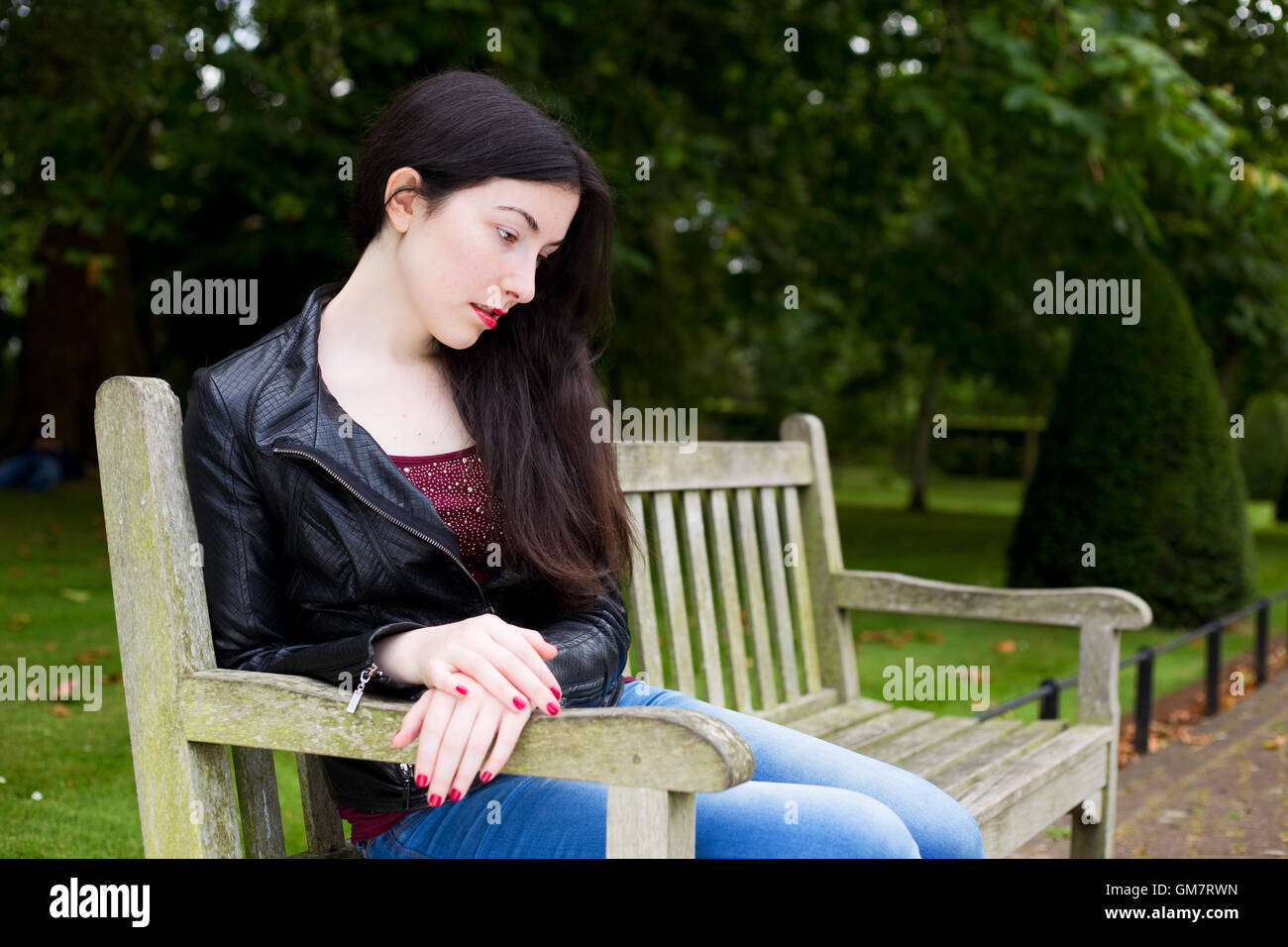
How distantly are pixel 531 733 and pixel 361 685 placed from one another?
287 millimetres

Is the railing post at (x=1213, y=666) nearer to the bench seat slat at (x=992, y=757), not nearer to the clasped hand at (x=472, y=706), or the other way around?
the bench seat slat at (x=992, y=757)

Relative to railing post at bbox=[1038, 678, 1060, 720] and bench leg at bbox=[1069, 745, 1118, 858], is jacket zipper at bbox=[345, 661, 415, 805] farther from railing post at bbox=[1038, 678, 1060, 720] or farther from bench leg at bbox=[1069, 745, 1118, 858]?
railing post at bbox=[1038, 678, 1060, 720]

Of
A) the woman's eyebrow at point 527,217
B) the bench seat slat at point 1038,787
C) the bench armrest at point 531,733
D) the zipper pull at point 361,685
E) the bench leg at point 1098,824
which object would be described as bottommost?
the bench leg at point 1098,824

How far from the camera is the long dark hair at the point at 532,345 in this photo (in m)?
2.06

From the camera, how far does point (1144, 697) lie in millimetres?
5871

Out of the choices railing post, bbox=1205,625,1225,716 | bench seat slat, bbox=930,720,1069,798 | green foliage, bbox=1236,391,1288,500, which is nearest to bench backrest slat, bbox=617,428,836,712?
bench seat slat, bbox=930,720,1069,798

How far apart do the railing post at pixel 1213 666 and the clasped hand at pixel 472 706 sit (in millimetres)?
6085

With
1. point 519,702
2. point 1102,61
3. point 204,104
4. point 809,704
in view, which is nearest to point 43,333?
point 204,104

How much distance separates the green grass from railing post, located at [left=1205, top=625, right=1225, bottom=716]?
0.43 metres

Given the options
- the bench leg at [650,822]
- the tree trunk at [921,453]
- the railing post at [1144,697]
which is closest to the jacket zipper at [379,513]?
the bench leg at [650,822]

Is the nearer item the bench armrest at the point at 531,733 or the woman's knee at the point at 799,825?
the bench armrest at the point at 531,733
